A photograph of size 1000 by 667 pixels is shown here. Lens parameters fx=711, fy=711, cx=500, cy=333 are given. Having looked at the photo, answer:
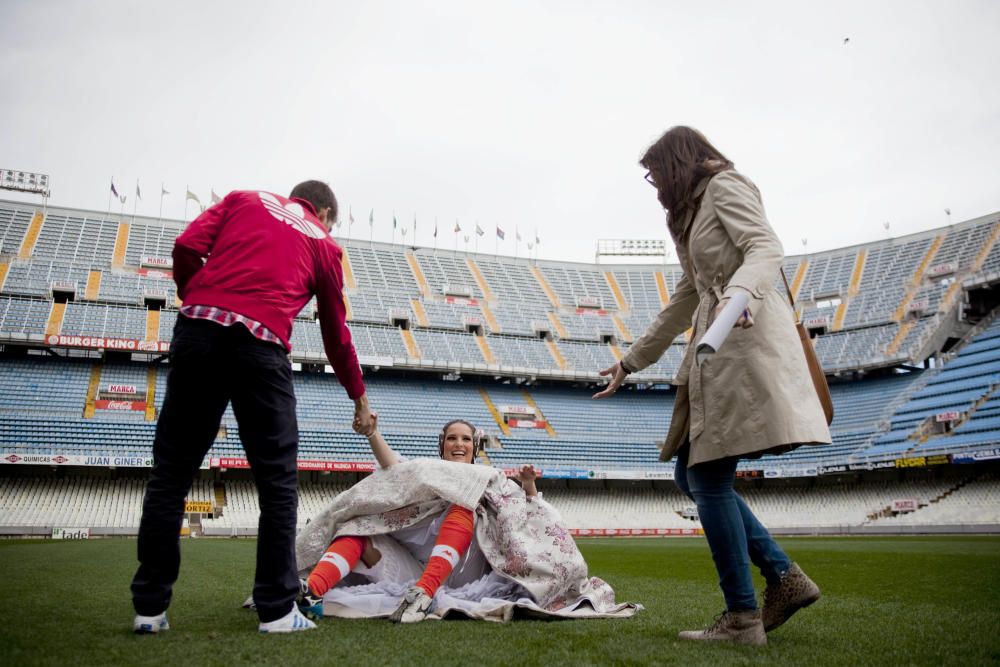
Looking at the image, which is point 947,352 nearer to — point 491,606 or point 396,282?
point 396,282

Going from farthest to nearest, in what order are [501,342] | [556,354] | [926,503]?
[556,354], [501,342], [926,503]

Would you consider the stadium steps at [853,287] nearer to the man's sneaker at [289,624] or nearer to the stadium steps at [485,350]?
the stadium steps at [485,350]

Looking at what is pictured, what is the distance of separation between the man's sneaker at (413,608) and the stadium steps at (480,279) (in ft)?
121

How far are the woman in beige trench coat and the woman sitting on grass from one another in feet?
3.00

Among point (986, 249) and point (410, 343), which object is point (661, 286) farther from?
point (410, 343)

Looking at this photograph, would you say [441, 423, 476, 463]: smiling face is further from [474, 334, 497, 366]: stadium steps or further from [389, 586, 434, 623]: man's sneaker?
[474, 334, 497, 366]: stadium steps

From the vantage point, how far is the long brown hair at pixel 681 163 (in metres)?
3.05

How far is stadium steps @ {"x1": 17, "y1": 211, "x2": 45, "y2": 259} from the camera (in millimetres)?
32938

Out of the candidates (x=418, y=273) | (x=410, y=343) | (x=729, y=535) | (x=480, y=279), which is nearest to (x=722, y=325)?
A: (x=729, y=535)

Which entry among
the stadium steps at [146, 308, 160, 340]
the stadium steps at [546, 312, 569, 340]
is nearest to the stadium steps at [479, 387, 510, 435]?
the stadium steps at [546, 312, 569, 340]

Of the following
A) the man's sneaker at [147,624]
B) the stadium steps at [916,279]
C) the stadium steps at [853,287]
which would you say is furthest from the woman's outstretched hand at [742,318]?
the stadium steps at [853,287]

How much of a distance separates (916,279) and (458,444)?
4000cm

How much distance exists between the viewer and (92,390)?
95.7 ft

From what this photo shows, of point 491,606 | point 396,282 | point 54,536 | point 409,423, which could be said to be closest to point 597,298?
point 396,282
